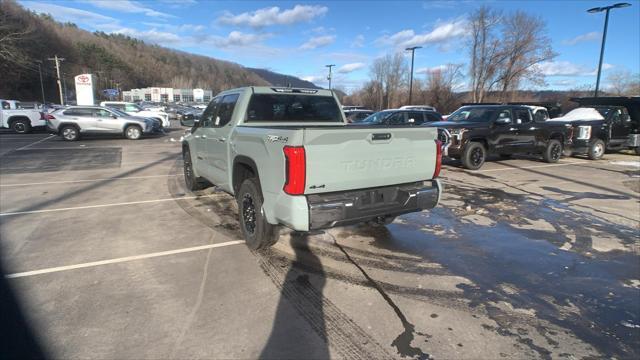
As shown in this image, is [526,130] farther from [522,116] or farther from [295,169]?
[295,169]

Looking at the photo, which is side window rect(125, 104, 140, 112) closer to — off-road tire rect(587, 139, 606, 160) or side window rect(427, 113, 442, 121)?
side window rect(427, 113, 442, 121)

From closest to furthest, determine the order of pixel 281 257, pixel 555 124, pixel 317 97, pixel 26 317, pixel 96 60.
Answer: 1. pixel 26 317
2. pixel 281 257
3. pixel 317 97
4. pixel 555 124
5. pixel 96 60

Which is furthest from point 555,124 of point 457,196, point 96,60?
point 96,60

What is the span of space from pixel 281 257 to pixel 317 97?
8.95 ft

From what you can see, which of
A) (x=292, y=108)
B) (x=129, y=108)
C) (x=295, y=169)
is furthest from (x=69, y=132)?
(x=295, y=169)

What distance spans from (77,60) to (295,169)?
482 feet

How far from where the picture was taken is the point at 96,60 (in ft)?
429

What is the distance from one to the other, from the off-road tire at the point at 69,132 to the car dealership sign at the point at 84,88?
95.4 feet

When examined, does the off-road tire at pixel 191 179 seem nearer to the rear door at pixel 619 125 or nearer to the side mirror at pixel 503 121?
the side mirror at pixel 503 121

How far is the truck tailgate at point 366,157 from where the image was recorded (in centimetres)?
388

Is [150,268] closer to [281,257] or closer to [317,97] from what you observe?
[281,257]

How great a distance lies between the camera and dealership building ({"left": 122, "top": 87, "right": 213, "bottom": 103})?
448 feet

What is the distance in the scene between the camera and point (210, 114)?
6828 mm

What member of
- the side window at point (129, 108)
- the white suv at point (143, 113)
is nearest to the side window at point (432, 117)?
the white suv at point (143, 113)
